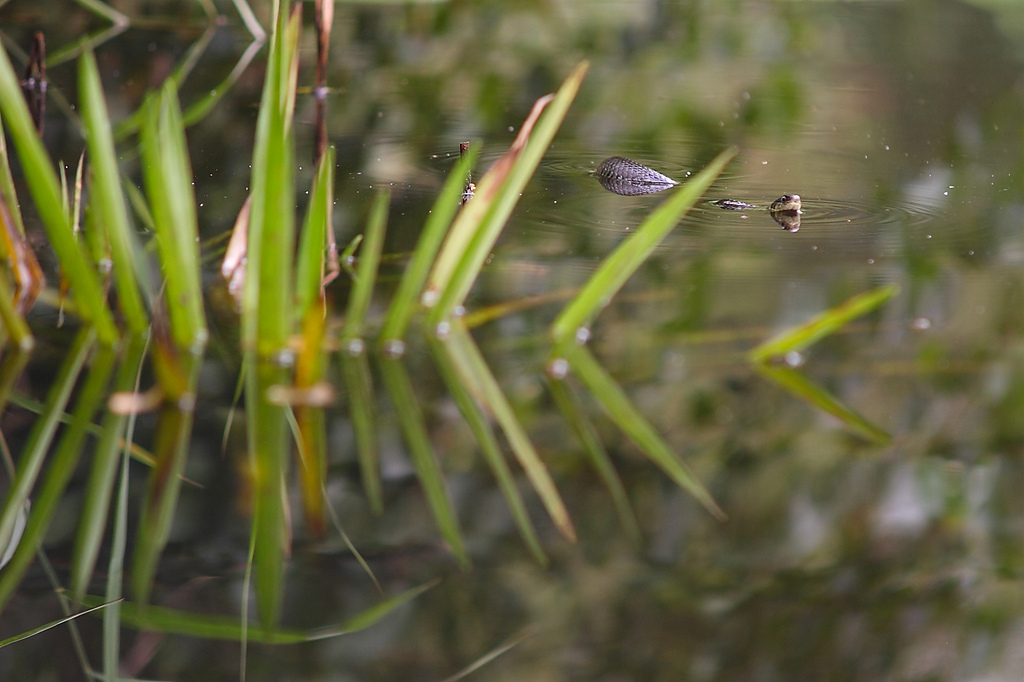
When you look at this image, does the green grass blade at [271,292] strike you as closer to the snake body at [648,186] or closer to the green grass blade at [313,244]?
the green grass blade at [313,244]

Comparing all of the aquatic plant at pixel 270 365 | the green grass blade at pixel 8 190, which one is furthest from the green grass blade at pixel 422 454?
the green grass blade at pixel 8 190

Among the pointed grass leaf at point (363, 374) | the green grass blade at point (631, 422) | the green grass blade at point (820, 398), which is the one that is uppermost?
the pointed grass leaf at point (363, 374)

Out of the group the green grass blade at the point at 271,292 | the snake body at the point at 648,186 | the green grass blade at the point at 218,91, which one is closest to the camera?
the green grass blade at the point at 271,292

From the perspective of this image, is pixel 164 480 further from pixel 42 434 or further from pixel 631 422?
pixel 631 422

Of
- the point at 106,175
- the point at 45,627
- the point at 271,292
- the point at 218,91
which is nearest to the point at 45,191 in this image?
the point at 106,175

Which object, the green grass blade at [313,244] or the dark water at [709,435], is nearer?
the dark water at [709,435]

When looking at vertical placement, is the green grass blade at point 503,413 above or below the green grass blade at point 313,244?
below
